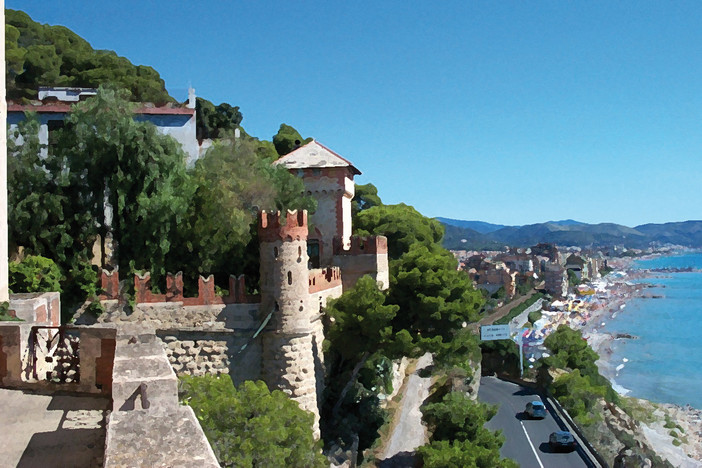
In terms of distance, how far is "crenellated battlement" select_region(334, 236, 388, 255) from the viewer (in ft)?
78.3

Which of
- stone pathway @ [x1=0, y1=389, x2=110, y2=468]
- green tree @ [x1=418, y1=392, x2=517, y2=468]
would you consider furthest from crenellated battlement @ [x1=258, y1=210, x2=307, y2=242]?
stone pathway @ [x1=0, y1=389, x2=110, y2=468]

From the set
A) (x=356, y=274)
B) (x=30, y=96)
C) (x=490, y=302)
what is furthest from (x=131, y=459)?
(x=490, y=302)

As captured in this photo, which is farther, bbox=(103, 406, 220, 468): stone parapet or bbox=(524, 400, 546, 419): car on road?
bbox=(524, 400, 546, 419): car on road

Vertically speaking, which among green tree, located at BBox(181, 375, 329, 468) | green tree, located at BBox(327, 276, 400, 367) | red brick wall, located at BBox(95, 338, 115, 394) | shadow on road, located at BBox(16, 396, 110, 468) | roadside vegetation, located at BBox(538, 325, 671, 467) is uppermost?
red brick wall, located at BBox(95, 338, 115, 394)

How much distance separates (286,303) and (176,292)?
9.98 ft

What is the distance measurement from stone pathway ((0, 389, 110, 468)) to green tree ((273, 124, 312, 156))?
35440 mm

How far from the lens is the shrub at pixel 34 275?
606 inches

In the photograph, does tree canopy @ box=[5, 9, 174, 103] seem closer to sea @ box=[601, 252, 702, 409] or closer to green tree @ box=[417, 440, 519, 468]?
green tree @ box=[417, 440, 519, 468]

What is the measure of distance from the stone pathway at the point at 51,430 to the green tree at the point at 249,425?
146 inches

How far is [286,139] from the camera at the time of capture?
142 ft

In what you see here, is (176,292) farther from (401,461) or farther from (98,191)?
(401,461)

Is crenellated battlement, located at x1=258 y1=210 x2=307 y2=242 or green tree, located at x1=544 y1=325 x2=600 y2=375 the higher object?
crenellated battlement, located at x1=258 y1=210 x2=307 y2=242

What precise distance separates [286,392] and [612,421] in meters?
28.6

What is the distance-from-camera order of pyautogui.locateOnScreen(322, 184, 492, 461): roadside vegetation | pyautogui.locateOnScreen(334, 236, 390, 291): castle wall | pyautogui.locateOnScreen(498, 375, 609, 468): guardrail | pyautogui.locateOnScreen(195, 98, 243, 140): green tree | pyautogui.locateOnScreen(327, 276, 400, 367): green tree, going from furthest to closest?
pyautogui.locateOnScreen(195, 98, 243, 140): green tree → pyautogui.locateOnScreen(498, 375, 609, 468): guardrail → pyautogui.locateOnScreen(334, 236, 390, 291): castle wall → pyautogui.locateOnScreen(322, 184, 492, 461): roadside vegetation → pyautogui.locateOnScreen(327, 276, 400, 367): green tree
